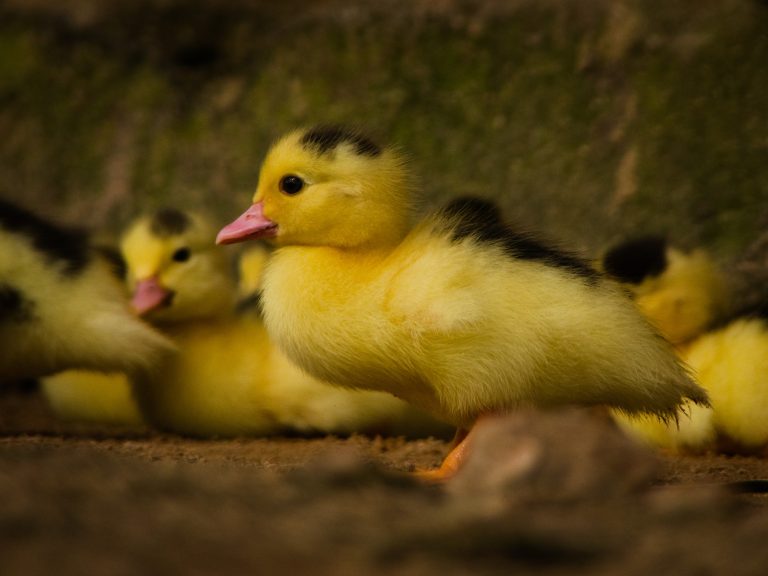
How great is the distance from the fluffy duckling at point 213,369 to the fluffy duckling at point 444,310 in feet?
3.16

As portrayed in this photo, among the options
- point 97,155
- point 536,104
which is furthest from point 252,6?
point 536,104

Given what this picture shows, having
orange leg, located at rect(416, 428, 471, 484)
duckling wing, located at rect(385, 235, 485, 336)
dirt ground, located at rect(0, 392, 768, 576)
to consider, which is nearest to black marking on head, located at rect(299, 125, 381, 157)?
duckling wing, located at rect(385, 235, 485, 336)

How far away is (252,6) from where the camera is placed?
5832 millimetres

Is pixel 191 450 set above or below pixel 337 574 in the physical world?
above

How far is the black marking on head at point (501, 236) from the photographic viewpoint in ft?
9.54

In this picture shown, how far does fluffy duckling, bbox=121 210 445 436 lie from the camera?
412cm

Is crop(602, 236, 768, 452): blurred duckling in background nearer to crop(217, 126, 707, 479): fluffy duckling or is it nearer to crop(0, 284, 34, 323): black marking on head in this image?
crop(217, 126, 707, 479): fluffy duckling

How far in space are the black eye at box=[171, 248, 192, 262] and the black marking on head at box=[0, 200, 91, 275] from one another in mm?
348

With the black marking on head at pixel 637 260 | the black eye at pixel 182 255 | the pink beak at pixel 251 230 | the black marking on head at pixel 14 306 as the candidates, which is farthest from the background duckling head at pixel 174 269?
the black marking on head at pixel 637 260

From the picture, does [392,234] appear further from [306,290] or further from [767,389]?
[767,389]

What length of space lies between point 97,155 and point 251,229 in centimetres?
301

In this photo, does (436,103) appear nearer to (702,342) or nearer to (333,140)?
(702,342)

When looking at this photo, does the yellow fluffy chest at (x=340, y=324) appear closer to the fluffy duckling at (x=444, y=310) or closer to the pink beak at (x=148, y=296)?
the fluffy duckling at (x=444, y=310)

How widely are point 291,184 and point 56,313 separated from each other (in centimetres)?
119
